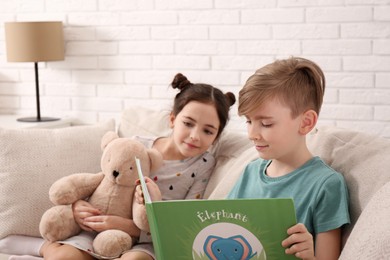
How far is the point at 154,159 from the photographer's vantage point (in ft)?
8.04

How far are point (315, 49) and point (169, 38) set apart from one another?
2.65 ft

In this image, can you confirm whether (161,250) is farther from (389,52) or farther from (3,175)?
(389,52)

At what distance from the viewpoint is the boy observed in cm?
176

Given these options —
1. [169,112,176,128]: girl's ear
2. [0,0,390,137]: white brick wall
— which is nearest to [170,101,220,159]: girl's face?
[169,112,176,128]: girl's ear

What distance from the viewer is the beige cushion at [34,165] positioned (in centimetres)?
256

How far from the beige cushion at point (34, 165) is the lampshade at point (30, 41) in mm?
→ 1088

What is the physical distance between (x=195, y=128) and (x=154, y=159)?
18 centimetres

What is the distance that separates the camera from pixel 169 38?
375 cm

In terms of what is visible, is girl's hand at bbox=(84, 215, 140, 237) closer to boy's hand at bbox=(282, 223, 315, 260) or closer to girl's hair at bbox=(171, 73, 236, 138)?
girl's hair at bbox=(171, 73, 236, 138)

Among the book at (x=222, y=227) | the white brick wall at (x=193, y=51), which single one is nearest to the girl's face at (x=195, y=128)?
the book at (x=222, y=227)

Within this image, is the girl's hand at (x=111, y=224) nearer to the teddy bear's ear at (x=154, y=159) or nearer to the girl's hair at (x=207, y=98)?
the teddy bear's ear at (x=154, y=159)

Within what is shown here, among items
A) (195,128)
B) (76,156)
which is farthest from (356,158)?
(76,156)

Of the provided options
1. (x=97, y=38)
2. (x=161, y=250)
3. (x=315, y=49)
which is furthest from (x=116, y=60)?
(x=161, y=250)

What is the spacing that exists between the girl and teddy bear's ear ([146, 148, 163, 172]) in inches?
3.1
